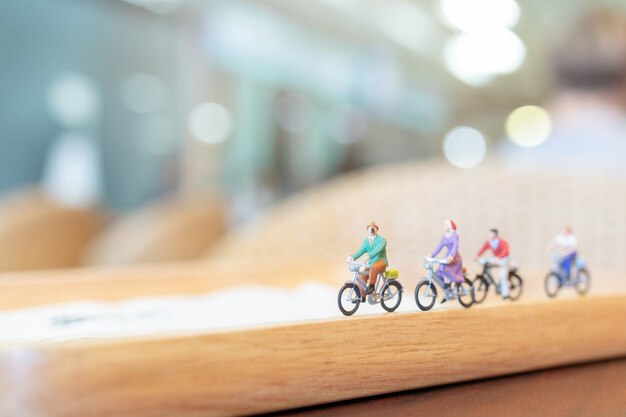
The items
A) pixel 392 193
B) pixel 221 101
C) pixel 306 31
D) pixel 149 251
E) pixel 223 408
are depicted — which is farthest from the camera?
pixel 306 31

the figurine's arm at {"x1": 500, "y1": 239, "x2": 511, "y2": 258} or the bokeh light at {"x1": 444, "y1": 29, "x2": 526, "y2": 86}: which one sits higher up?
the bokeh light at {"x1": 444, "y1": 29, "x2": 526, "y2": 86}

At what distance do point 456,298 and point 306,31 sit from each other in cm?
499

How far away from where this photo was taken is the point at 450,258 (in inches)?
11.5

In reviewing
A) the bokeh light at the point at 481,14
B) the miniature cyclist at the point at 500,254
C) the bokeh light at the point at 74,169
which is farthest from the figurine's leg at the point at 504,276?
the bokeh light at the point at 481,14

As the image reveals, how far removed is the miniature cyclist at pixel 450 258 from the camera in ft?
0.94

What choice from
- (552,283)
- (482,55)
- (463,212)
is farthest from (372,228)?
(482,55)

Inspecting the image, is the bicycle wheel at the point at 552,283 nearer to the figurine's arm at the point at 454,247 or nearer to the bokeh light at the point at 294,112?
the figurine's arm at the point at 454,247

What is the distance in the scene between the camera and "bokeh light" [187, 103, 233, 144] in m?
4.20

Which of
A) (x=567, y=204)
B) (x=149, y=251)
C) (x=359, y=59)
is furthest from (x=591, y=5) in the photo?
(x=567, y=204)

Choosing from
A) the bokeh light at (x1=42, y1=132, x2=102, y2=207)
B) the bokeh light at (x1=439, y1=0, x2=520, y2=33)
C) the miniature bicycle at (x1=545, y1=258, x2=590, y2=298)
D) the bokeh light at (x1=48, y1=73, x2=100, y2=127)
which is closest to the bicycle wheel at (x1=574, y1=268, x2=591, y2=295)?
the miniature bicycle at (x1=545, y1=258, x2=590, y2=298)

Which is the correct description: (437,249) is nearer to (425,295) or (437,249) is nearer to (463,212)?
(425,295)

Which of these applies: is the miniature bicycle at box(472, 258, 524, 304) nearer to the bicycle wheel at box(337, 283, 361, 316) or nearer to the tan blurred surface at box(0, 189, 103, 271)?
the bicycle wheel at box(337, 283, 361, 316)

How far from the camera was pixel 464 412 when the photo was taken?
24 cm

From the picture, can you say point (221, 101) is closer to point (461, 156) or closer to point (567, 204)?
point (461, 156)
